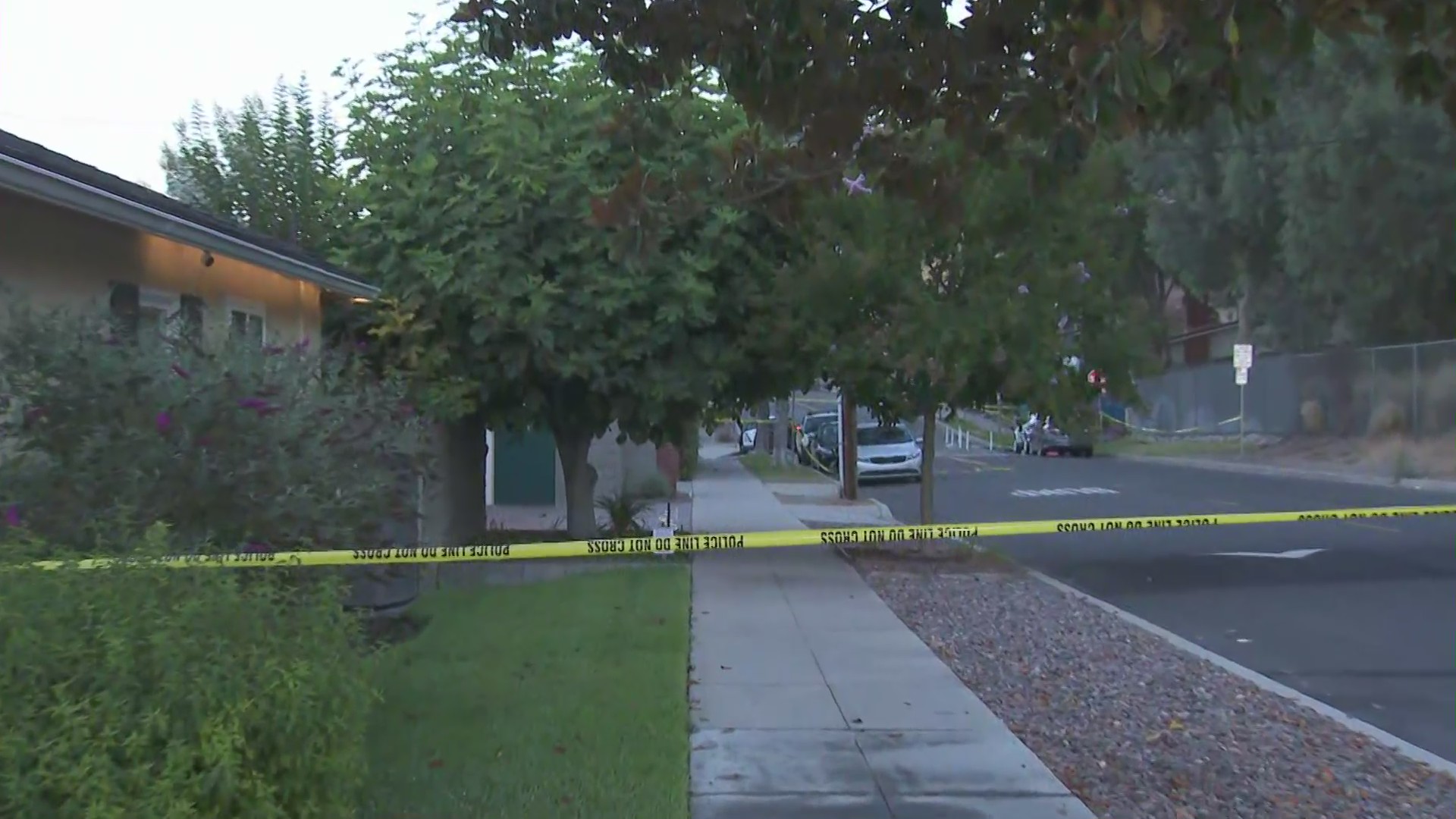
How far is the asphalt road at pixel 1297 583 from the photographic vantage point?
983cm

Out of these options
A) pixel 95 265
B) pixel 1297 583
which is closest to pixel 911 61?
pixel 95 265

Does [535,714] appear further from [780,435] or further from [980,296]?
[780,435]

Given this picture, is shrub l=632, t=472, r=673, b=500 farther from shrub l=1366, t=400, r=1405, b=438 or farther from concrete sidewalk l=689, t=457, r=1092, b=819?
shrub l=1366, t=400, r=1405, b=438

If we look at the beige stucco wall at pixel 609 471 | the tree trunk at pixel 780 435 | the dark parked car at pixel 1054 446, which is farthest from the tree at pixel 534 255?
the dark parked car at pixel 1054 446

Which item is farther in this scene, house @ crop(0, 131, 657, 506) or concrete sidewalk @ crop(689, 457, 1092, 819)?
house @ crop(0, 131, 657, 506)

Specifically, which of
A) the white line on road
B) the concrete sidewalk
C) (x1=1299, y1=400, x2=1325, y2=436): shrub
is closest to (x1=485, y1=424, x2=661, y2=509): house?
the white line on road

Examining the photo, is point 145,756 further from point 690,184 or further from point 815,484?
point 815,484

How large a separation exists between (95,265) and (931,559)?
9.89 metres

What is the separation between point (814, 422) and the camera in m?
44.5

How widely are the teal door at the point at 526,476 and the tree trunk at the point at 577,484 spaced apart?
8.16m

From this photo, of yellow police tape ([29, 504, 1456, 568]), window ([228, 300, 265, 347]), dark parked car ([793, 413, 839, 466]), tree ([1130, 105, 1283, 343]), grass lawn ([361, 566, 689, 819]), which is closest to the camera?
yellow police tape ([29, 504, 1456, 568])

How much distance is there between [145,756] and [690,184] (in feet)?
13.3

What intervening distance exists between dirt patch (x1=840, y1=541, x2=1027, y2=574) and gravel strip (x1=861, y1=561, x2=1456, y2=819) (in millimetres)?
3346

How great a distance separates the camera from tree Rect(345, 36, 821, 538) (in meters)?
13.5
